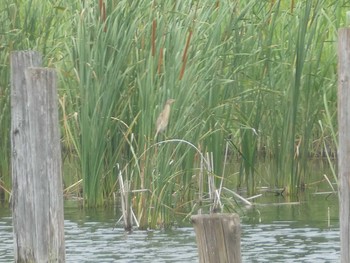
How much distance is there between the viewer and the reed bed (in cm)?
1055

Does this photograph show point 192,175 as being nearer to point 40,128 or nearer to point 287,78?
point 287,78

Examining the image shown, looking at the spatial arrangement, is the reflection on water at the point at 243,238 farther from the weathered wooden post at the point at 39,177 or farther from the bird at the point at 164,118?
the weathered wooden post at the point at 39,177

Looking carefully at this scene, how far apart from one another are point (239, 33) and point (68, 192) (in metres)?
2.22

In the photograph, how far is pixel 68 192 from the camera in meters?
12.4

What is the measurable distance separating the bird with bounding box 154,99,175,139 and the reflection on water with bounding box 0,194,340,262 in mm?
881

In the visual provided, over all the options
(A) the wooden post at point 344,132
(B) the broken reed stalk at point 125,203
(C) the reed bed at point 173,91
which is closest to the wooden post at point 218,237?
(A) the wooden post at point 344,132

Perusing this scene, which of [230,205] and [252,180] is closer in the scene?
[230,205]

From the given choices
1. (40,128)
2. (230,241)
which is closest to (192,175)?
(40,128)

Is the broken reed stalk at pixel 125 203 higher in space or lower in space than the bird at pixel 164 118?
lower

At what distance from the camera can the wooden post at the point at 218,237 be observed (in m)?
6.36

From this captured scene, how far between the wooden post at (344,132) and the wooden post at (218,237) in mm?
538

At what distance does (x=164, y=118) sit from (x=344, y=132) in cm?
381

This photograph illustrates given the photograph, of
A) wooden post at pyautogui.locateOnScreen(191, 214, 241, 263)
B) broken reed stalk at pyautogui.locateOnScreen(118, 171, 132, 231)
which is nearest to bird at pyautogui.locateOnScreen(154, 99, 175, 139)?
broken reed stalk at pyautogui.locateOnScreen(118, 171, 132, 231)

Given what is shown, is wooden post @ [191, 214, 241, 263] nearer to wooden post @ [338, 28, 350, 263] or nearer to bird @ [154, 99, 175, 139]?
wooden post @ [338, 28, 350, 263]
